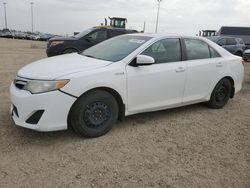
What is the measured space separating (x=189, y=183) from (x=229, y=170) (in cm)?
62

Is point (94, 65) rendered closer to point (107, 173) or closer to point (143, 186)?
point (107, 173)

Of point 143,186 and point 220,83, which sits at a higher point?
point 220,83

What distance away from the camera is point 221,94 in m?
5.37

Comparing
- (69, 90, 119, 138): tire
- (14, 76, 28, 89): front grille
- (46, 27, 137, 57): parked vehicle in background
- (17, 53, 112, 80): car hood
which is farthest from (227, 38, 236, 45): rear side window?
(14, 76, 28, 89): front grille

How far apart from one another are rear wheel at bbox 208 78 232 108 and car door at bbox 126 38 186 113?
3.30ft

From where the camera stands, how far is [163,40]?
4.41m

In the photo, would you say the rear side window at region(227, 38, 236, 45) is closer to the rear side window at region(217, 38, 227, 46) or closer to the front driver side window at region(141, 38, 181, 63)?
the rear side window at region(217, 38, 227, 46)

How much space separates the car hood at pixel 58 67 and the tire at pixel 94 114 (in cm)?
38

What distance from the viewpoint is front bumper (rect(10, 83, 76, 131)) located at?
3248 millimetres

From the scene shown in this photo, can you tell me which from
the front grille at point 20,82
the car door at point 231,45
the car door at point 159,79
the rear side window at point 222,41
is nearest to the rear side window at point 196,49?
the car door at point 159,79

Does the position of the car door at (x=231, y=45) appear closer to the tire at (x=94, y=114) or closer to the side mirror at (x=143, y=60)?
the side mirror at (x=143, y=60)

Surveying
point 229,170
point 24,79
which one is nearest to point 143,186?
point 229,170

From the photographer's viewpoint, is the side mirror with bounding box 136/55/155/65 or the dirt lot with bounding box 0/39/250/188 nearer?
the dirt lot with bounding box 0/39/250/188

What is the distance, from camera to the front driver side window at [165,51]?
4215mm
